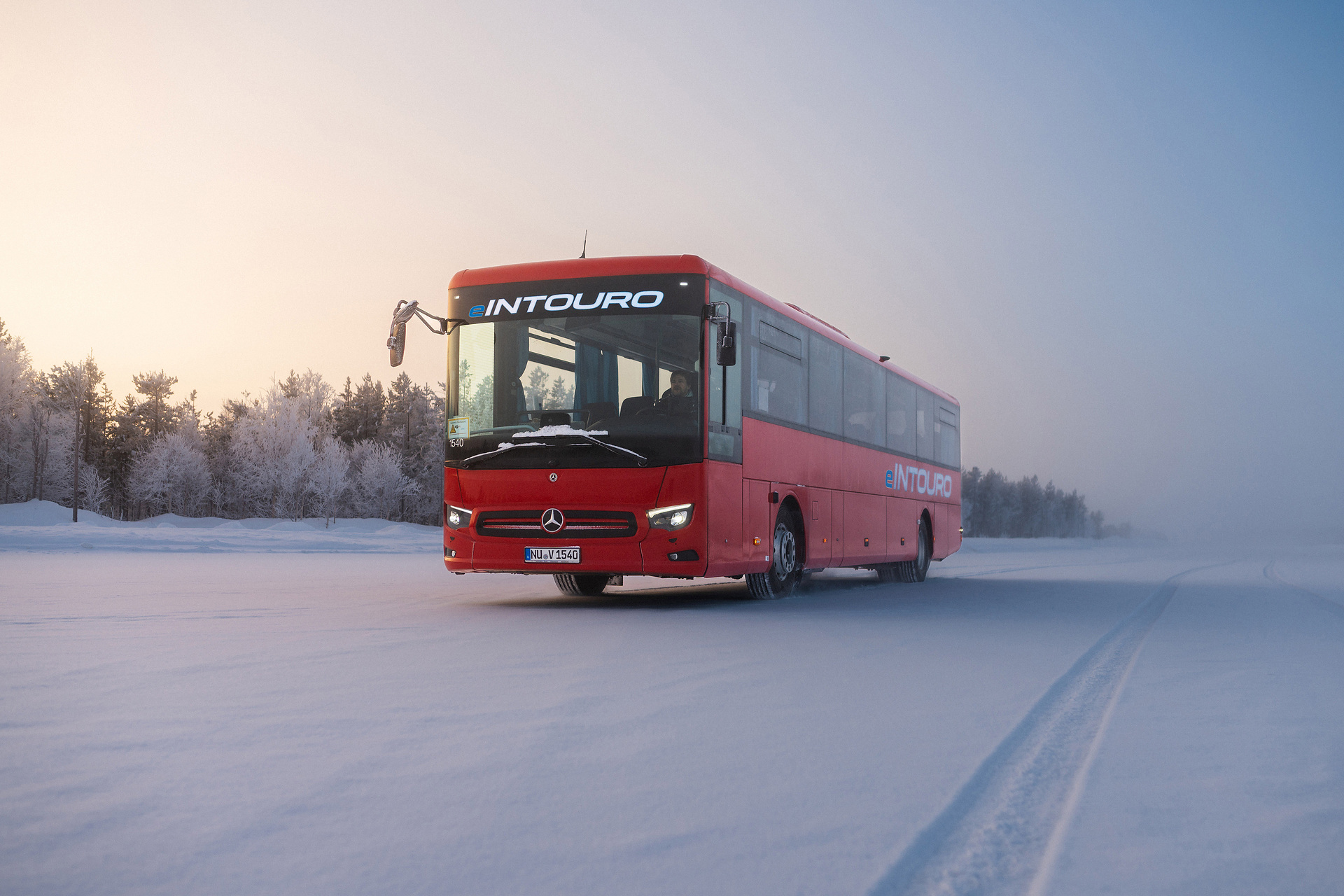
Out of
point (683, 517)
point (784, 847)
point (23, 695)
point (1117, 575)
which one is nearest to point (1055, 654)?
point (683, 517)

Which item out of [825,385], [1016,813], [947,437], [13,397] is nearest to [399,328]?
[825,385]

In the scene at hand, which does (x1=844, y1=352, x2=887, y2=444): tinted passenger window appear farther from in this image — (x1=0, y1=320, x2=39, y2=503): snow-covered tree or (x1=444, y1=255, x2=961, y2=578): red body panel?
(x1=0, y1=320, x2=39, y2=503): snow-covered tree

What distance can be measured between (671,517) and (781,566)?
9.21 feet

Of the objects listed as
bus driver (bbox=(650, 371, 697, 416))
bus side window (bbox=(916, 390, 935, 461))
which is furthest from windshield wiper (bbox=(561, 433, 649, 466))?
bus side window (bbox=(916, 390, 935, 461))

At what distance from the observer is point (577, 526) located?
12102 mm

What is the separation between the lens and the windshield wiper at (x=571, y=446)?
1207 centimetres

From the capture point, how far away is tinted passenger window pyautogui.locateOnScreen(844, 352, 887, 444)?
16.7m

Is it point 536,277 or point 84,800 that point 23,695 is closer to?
point 84,800

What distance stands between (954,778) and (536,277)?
8.99 m

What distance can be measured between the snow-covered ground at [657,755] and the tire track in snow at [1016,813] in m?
0.02

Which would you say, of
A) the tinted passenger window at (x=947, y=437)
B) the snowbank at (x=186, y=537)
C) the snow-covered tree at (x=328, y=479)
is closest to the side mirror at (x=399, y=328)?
the tinted passenger window at (x=947, y=437)

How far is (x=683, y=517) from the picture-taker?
39.2ft

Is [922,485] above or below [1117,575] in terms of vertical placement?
above

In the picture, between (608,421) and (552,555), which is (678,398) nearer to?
(608,421)
